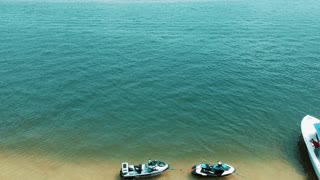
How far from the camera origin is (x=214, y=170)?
42250mm

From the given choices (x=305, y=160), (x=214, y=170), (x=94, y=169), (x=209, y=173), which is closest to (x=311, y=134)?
(x=305, y=160)

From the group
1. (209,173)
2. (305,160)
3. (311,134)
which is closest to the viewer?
(209,173)

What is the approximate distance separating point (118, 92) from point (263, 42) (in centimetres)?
4830

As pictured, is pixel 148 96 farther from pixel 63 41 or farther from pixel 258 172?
pixel 63 41

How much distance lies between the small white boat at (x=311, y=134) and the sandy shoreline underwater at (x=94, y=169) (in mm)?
2667

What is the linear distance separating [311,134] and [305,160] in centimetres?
490

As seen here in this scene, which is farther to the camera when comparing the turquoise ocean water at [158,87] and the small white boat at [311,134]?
the turquoise ocean water at [158,87]

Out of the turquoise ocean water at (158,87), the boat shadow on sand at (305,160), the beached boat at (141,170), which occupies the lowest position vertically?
the boat shadow on sand at (305,160)

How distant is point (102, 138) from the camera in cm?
4953

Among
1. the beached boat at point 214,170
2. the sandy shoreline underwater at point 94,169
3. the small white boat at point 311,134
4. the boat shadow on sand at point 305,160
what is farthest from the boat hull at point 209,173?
the small white boat at point 311,134

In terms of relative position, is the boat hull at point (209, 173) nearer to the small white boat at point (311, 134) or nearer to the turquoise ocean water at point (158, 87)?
the turquoise ocean water at point (158, 87)

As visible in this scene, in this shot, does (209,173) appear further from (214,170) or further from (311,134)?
(311,134)

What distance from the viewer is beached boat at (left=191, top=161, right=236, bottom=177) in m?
42.0

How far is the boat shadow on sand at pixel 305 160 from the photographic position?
4322cm
